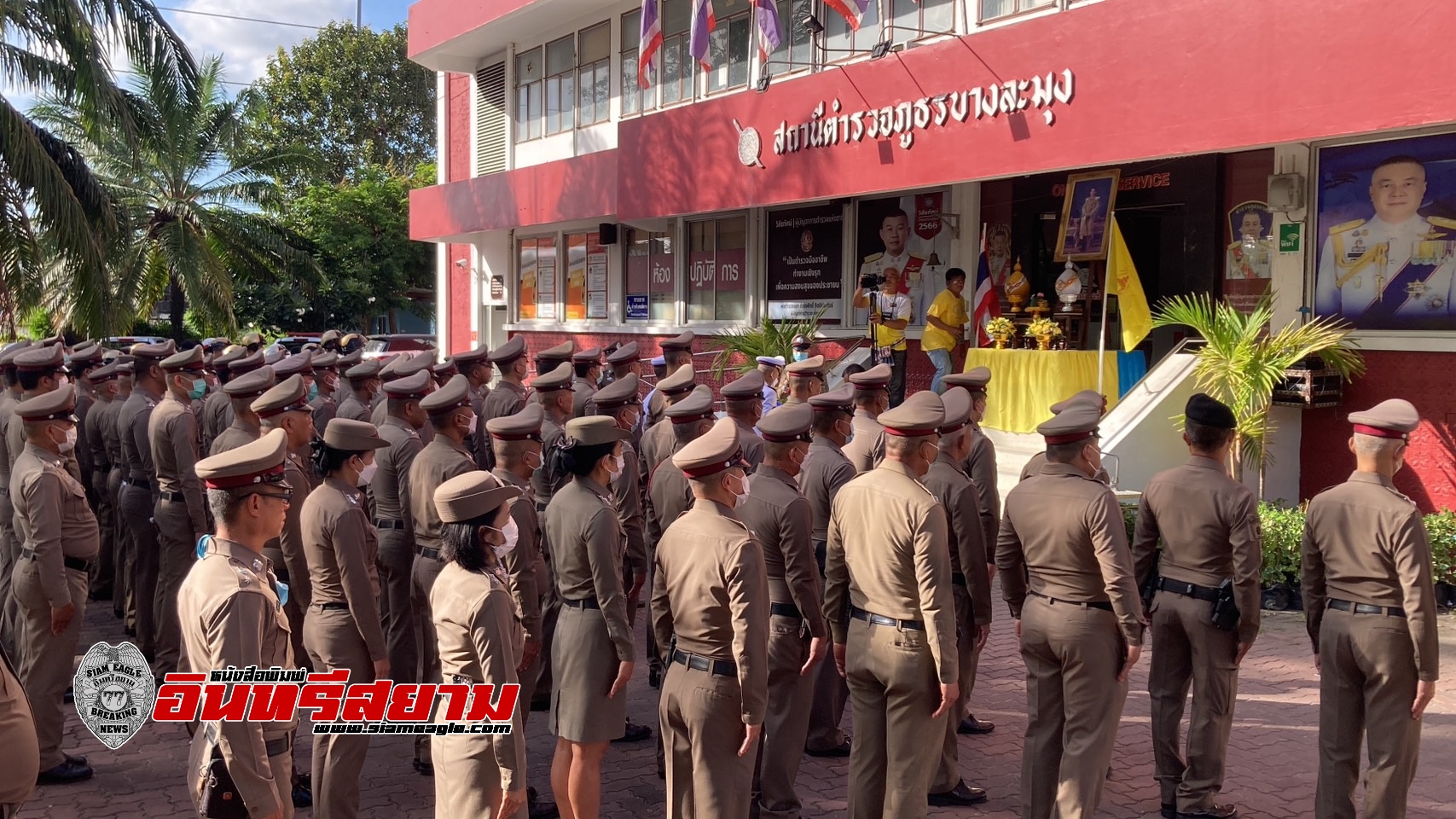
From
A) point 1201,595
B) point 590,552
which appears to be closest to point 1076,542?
point 1201,595

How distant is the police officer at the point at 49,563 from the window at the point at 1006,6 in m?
9.88

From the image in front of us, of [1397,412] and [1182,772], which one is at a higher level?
[1397,412]

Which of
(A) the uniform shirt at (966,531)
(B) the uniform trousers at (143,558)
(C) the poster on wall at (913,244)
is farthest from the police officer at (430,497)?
(C) the poster on wall at (913,244)

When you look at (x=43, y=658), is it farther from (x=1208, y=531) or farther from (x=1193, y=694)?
(x=1208, y=531)

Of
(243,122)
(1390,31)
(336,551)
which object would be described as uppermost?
(243,122)

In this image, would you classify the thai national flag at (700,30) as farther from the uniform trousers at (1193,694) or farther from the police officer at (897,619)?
the uniform trousers at (1193,694)

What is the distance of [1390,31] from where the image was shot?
8859 mm

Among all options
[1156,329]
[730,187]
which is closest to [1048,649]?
[1156,329]

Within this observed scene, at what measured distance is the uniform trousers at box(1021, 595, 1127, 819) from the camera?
491 cm

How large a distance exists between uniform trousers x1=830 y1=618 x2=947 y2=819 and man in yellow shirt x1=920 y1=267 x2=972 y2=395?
28.5 feet

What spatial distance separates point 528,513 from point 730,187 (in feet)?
34.1

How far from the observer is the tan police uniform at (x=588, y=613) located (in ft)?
16.2

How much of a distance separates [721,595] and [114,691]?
3.36 metres

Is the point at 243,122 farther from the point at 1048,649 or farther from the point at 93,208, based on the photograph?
the point at 1048,649
